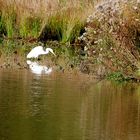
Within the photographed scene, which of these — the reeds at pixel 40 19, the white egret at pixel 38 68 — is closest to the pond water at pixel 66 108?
the white egret at pixel 38 68

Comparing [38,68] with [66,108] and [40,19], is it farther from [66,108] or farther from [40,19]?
[40,19]

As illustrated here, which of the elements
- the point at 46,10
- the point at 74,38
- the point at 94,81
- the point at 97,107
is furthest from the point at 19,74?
the point at 46,10

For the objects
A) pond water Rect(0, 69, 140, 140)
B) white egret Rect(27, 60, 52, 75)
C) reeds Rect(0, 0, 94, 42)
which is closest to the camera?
pond water Rect(0, 69, 140, 140)

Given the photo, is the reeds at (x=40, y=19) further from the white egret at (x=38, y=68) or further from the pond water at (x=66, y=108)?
the pond water at (x=66, y=108)

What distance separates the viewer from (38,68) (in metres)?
14.8

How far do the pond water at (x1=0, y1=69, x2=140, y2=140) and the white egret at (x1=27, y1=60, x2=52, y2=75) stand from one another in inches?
26.0

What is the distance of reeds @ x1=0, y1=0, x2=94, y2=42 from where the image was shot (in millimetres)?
22689

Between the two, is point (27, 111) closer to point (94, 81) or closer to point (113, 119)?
point (113, 119)

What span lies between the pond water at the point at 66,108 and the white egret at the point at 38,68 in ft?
2.16

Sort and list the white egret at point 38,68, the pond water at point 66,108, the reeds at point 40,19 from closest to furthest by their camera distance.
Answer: the pond water at point 66,108 → the white egret at point 38,68 → the reeds at point 40,19

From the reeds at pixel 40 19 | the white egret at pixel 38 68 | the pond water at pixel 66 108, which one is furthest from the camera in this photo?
the reeds at pixel 40 19

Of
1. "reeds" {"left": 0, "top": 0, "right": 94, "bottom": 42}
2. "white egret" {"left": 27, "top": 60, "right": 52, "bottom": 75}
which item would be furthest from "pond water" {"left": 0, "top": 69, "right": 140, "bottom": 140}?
"reeds" {"left": 0, "top": 0, "right": 94, "bottom": 42}

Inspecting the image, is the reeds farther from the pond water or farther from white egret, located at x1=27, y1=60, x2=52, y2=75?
the pond water

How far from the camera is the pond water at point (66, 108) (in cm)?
812
